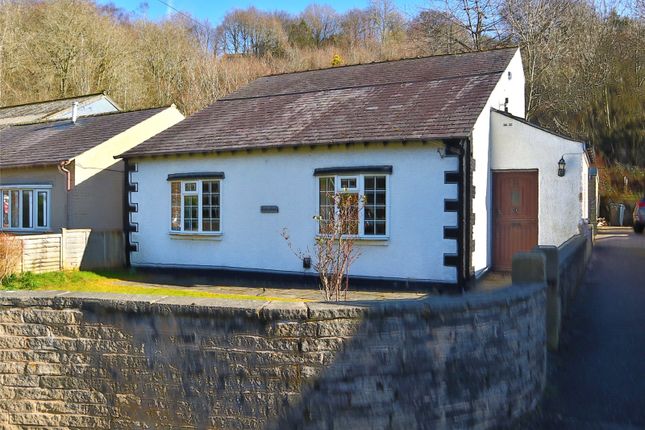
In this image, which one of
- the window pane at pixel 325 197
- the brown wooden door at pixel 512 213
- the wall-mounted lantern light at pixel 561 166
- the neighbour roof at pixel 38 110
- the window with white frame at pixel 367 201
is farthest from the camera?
the neighbour roof at pixel 38 110

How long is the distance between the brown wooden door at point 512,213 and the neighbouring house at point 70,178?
1073 centimetres

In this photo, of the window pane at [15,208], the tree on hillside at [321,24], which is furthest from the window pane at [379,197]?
the tree on hillside at [321,24]

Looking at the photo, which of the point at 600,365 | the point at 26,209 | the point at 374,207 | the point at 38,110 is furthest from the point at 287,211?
the point at 38,110

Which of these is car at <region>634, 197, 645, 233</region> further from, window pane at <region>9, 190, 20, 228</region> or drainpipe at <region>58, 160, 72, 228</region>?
window pane at <region>9, 190, 20, 228</region>

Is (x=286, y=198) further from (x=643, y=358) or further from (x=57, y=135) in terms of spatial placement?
(x=57, y=135)

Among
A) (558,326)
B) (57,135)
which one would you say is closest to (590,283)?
(558,326)

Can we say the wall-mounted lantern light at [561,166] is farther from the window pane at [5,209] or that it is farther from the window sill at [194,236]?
the window pane at [5,209]

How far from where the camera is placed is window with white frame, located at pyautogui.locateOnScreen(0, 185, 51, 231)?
1698cm

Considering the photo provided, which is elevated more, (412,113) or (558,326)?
(412,113)

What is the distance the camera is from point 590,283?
10531 millimetres

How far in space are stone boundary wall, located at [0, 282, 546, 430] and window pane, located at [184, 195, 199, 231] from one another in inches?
376

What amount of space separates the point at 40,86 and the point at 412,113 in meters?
28.6

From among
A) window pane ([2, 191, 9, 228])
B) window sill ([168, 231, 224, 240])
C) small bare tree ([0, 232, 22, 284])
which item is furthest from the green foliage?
window pane ([2, 191, 9, 228])

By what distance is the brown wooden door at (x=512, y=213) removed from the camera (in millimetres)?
13047
